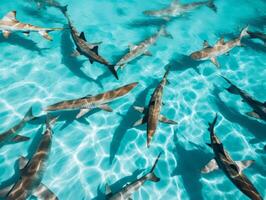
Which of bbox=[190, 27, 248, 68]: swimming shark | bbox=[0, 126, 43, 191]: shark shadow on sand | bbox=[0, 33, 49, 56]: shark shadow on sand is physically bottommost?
bbox=[0, 126, 43, 191]: shark shadow on sand

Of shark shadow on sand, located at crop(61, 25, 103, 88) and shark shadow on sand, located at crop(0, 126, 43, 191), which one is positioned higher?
shark shadow on sand, located at crop(61, 25, 103, 88)

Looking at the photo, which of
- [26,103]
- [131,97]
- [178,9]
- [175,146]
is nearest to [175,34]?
[178,9]

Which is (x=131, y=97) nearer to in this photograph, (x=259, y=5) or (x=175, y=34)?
(x=175, y=34)

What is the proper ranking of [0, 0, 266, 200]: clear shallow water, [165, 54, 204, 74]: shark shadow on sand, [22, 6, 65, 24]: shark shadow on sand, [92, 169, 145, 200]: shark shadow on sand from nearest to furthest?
1. [92, 169, 145, 200]: shark shadow on sand
2. [0, 0, 266, 200]: clear shallow water
3. [165, 54, 204, 74]: shark shadow on sand
4. [22, 6, 65, 24]: shark shadow on sand

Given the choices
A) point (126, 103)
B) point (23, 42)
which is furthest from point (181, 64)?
point (23, 42)

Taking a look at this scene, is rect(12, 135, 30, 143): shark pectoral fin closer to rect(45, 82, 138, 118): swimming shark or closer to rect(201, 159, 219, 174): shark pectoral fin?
rect(45, 82, 138, 118): swimming shark

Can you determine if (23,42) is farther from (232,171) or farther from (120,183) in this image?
(232,171)

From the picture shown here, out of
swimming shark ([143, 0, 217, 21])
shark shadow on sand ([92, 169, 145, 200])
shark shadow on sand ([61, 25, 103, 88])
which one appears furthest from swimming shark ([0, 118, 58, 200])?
swimming shark ([143, 0, 217, 21])

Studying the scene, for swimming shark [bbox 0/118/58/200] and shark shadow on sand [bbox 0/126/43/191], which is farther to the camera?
shark shadow on sand [bbox 0/126/43/191]
